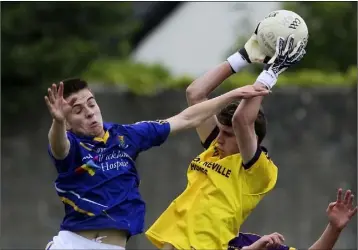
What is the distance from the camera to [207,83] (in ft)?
23.0

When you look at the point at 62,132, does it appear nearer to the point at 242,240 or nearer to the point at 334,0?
the point at 242,240

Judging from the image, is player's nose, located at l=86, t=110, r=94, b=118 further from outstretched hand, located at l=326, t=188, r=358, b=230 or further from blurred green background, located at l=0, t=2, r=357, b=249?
blurred green background, located at l=0, t=2, r=357, b=249

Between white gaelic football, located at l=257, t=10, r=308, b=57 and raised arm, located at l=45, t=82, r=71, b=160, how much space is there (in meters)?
1.36

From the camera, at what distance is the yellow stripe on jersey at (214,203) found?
21.3 feet

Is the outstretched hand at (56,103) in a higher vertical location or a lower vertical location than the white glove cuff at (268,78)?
higher

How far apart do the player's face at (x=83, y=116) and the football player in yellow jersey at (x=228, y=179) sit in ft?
2.53

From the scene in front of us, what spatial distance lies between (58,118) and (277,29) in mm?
1524

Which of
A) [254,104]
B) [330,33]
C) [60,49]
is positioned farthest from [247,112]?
[330,33]

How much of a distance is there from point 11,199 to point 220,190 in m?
6.31

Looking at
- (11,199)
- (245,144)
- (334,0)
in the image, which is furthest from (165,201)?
(245,144)

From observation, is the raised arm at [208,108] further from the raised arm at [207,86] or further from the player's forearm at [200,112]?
the raised arm at [207,86]

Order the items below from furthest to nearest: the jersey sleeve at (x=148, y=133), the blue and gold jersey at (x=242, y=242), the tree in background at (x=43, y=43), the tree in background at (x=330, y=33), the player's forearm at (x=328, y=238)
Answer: the tree in background at (x=330, y=33) < the tree in background at (x=43, y=43) < the blue and gold jersey at (x=242, y=242) < the jersey sleeve at (x=148, y=133) < the player's forearm at (x=328, y=238)

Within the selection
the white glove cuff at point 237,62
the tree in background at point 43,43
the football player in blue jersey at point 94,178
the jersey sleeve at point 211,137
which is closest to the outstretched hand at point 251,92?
the football player in blue jersey at point 94,178

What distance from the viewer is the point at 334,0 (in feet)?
49.5
